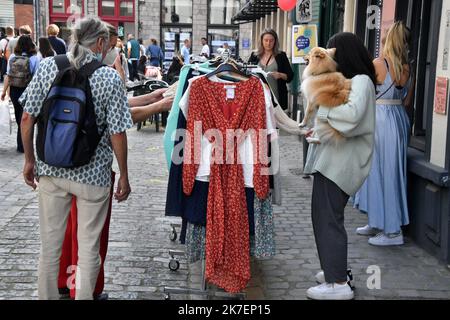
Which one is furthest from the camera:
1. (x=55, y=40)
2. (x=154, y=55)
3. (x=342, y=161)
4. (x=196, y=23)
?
(x=196, y=23)

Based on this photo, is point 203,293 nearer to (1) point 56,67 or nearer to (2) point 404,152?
(1) point 56,67

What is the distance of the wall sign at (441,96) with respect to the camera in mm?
5090

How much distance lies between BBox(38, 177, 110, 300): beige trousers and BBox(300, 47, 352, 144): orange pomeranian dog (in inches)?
57.6

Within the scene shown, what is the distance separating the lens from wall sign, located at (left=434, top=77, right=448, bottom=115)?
5090 mm

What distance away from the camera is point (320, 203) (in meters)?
4.21

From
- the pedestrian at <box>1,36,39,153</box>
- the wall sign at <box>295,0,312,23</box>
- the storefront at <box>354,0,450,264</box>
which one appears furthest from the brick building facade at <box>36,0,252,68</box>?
the storefront at <box>354,0,450,264</box>

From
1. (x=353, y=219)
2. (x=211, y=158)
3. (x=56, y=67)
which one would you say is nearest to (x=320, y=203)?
(x=211, y=158)

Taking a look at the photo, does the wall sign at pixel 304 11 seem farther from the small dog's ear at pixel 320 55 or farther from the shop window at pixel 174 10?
the shop window at pixel 174 10

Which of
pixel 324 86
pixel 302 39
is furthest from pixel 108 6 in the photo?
pixel 324 86

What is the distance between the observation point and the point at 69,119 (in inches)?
137

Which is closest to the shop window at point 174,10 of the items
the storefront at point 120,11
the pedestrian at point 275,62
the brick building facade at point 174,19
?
the brick building facade at point 174,19

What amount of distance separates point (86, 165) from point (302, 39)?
19.0 ft

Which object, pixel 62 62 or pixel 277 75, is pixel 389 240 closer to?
pixel 277 75

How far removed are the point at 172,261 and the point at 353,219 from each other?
246 centimetres
